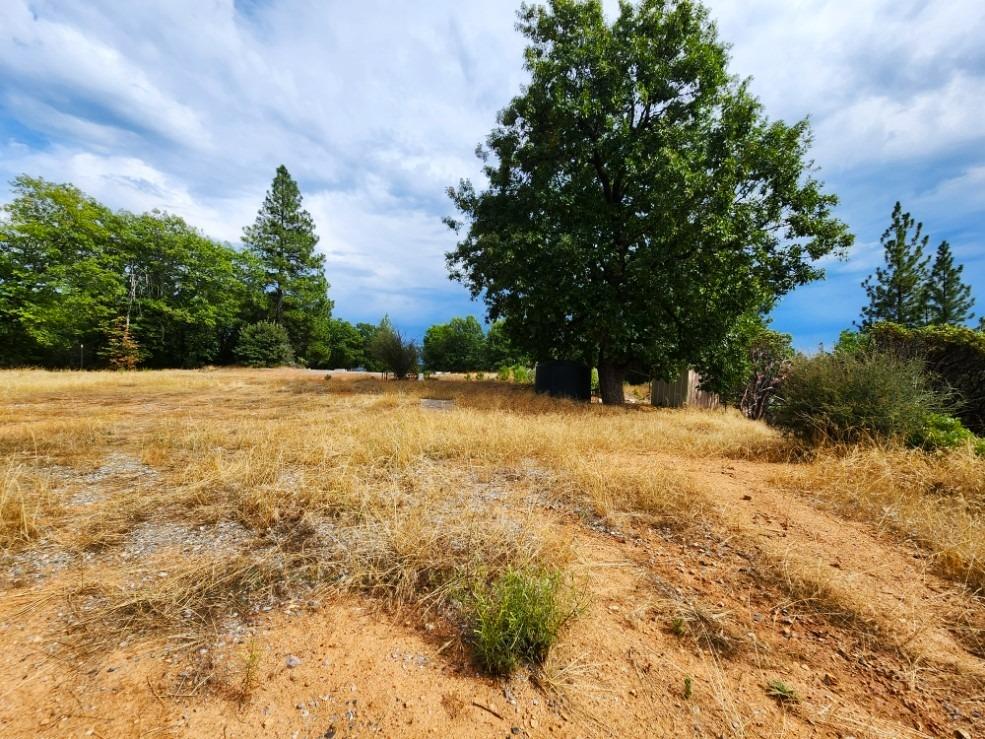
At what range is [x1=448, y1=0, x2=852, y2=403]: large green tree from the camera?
8078 mm

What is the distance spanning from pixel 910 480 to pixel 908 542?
1285 mm

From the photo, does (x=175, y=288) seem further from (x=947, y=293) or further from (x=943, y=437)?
(x=947, y=293)

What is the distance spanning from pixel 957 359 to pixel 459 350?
1690 inches

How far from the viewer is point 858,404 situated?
464 centimetres

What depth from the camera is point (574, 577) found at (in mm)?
2160

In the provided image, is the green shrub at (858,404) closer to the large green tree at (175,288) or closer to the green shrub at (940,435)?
the green shrub at (940,435)

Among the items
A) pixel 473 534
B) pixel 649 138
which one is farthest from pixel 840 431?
pixel 649 138

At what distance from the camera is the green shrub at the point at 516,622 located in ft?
5.41

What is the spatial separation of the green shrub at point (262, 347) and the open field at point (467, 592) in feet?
79.8

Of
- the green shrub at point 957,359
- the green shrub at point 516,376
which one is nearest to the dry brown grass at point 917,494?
the green shrub at point 957,359

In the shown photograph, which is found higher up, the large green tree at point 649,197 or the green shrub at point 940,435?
the large green tree at point 649,197

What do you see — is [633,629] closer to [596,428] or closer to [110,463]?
[596,428]

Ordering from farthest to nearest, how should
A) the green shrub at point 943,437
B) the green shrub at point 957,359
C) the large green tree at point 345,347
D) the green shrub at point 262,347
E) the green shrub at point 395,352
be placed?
the large green tree at point 345,347, the green shrub at point 262,347, the green shrub at point 395,352, the green shrub at point 957,359, the green shrub at point 943,437

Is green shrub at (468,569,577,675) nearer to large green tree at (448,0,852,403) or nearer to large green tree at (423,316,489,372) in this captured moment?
large green tree at (448,0,852,403)
